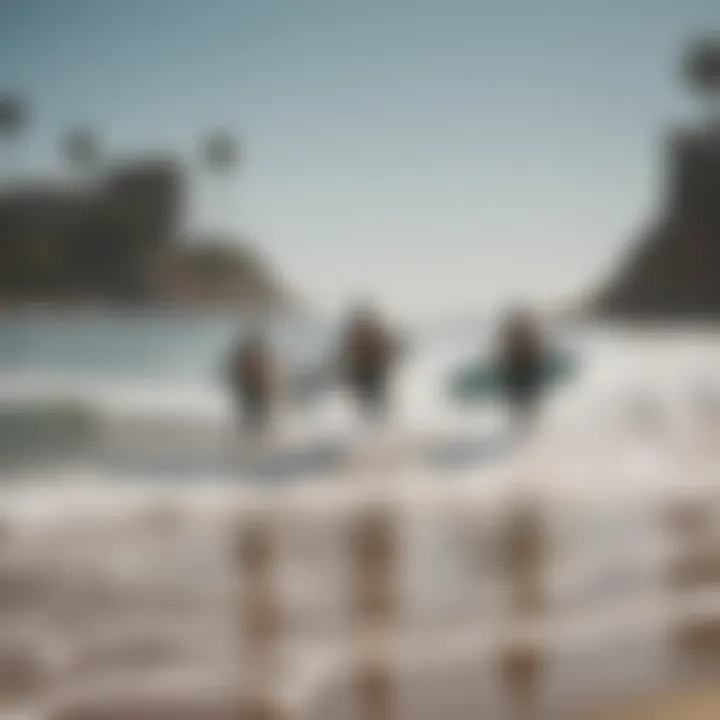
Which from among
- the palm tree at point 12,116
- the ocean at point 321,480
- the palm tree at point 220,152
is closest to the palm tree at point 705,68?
the ocean at point 321,480

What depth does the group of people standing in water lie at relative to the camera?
1.52 m

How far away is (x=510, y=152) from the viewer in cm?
157

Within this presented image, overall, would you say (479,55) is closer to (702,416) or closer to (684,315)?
(684,315)

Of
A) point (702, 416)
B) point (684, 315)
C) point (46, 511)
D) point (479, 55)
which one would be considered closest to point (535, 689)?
point (702, 416)

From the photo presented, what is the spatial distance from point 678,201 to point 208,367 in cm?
88

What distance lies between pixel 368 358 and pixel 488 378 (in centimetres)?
22

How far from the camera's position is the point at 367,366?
59.7 inches

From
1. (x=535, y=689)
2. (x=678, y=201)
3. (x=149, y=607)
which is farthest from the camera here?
(x=678, y=201)

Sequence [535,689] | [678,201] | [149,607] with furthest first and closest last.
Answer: [678,201] → [149,607] → [535,689]

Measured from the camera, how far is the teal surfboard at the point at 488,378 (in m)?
1.55

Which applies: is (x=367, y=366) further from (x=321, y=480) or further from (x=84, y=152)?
(x=84, y=152)

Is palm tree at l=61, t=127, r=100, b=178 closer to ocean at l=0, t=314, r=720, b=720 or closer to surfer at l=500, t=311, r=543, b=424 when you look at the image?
ocean at l=0, t=314, r=720, b=720

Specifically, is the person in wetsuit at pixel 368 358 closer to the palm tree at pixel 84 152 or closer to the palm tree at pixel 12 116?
the palm tree at pixel 84 152

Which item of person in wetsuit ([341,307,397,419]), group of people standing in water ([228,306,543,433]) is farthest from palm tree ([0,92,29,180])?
person in wetsuit ([341,307,397,419])
